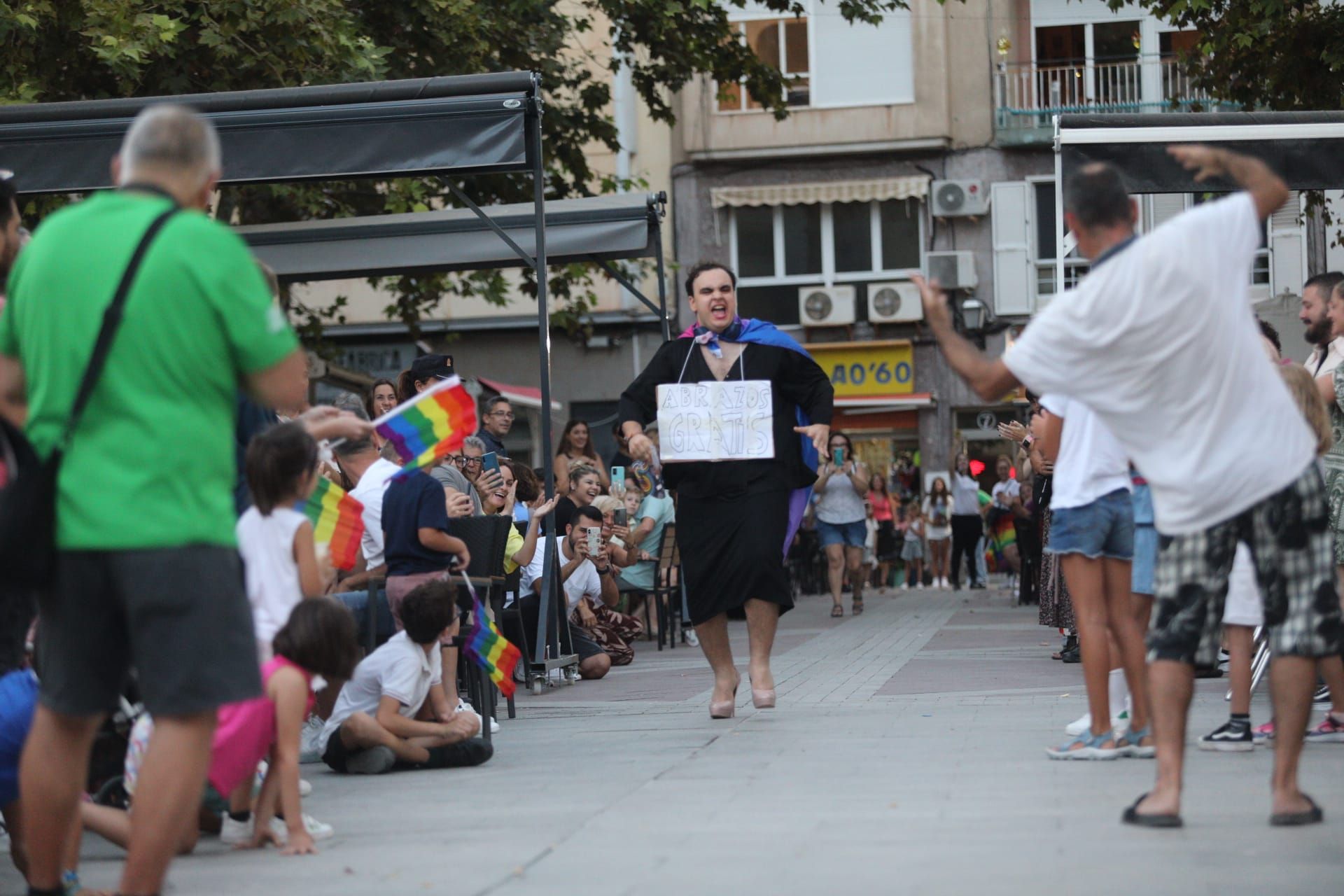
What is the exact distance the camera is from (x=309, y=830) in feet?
18.5

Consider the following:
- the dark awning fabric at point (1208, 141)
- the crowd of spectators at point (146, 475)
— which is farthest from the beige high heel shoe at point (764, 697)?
the dark awning fabric at point (1208, 141)

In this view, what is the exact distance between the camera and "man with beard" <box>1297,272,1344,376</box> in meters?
7.92

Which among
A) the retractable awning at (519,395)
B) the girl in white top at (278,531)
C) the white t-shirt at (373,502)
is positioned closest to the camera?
the girl in white top at (278,531)

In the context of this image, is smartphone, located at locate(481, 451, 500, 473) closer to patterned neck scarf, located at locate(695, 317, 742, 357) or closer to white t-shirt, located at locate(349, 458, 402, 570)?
patterned neck scarf, located at locate(695, 317, 742, 357)

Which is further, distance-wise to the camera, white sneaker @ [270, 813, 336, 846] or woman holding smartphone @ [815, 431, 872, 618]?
woman holding smartphone @ [815, 431, 872, 618]

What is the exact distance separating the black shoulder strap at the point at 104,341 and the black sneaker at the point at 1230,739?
4.79 meters

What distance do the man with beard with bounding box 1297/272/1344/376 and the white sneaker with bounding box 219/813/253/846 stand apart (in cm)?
492

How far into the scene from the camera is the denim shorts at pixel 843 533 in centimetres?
2009

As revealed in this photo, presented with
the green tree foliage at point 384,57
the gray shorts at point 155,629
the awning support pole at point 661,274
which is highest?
→ the green tree foliage at point 384,57

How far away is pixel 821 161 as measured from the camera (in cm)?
3306

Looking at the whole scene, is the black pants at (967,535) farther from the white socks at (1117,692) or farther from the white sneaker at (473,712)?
the white socks at (1117,692)

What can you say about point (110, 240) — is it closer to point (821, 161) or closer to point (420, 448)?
point (420, 448)

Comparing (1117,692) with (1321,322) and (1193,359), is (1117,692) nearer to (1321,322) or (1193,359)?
(1321,322)

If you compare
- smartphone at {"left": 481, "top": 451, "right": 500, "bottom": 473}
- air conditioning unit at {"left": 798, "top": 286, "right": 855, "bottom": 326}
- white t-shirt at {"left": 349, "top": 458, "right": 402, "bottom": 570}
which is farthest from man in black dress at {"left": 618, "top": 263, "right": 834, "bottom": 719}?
air conditioning unit at {"left": 798, "top": 286, "right": 855, "bottom": 326}
